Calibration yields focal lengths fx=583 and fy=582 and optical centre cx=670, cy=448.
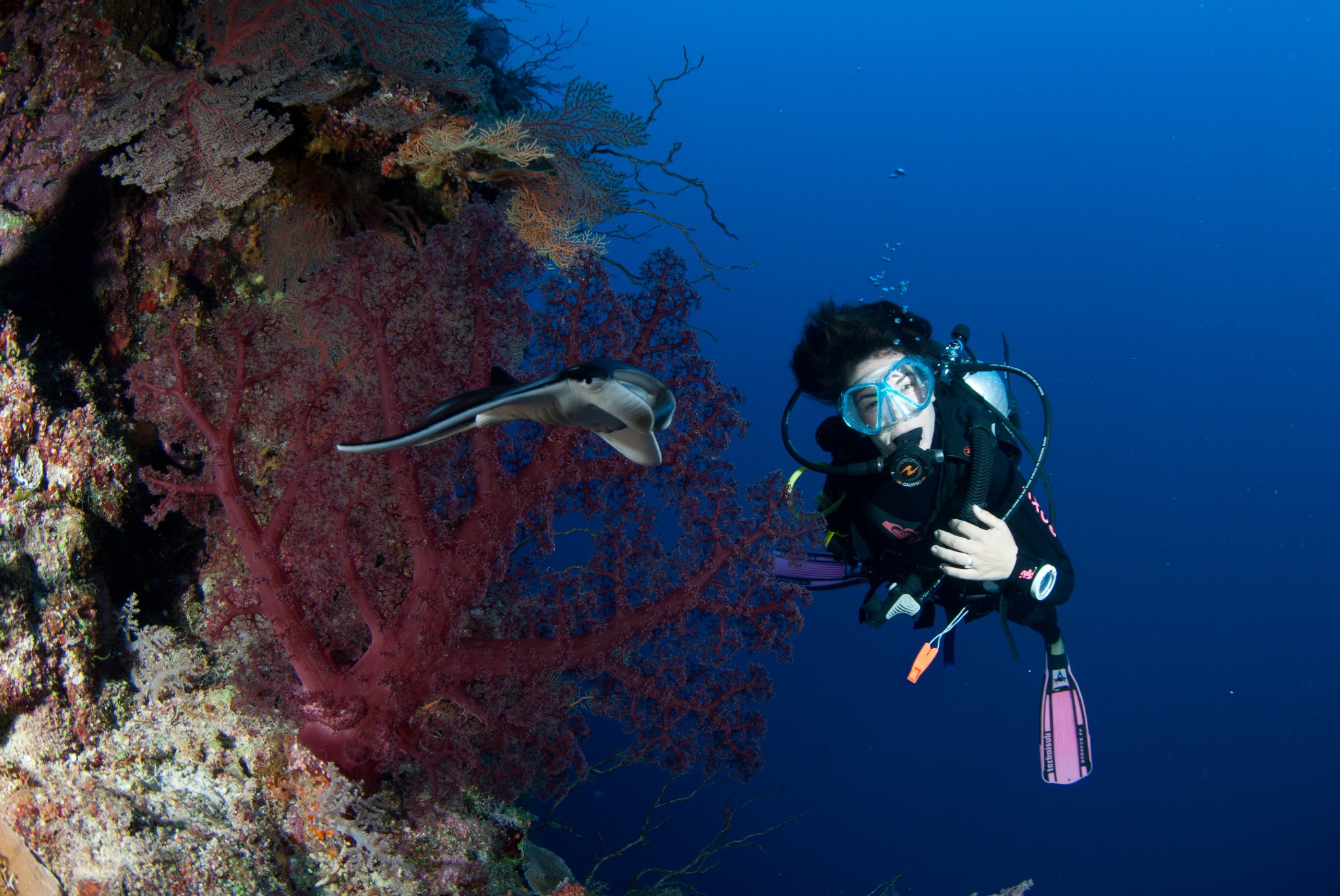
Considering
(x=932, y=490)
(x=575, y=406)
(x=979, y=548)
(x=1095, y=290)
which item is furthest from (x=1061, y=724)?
(x=1095, y=290)

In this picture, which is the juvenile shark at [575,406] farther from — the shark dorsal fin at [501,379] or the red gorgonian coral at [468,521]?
the red gorgonian coral at [468,521]

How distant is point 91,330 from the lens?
2.67m

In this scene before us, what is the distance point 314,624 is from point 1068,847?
1293 inches

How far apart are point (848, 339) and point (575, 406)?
3040 mm

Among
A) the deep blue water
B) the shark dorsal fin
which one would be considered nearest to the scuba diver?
the shark dorsal fin

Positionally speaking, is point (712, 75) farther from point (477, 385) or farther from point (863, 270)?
point (477, 385)

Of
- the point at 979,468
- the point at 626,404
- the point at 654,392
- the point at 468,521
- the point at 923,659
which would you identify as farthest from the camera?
the point at 923,659

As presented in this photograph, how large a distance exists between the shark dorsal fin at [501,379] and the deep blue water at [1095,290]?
1165 inches

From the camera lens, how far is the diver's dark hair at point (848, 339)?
4.16 metres

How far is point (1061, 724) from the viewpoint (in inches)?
170

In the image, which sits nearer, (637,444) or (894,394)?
(637,444)

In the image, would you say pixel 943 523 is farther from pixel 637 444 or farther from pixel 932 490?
pixel 637 444

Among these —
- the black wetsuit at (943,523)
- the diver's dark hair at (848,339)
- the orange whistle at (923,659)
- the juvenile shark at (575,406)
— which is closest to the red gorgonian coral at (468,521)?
the juvenile shark at (575,406)

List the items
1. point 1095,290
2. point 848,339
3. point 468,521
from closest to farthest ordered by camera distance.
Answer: point 468,521 → point 848,339 → point 1095,290
